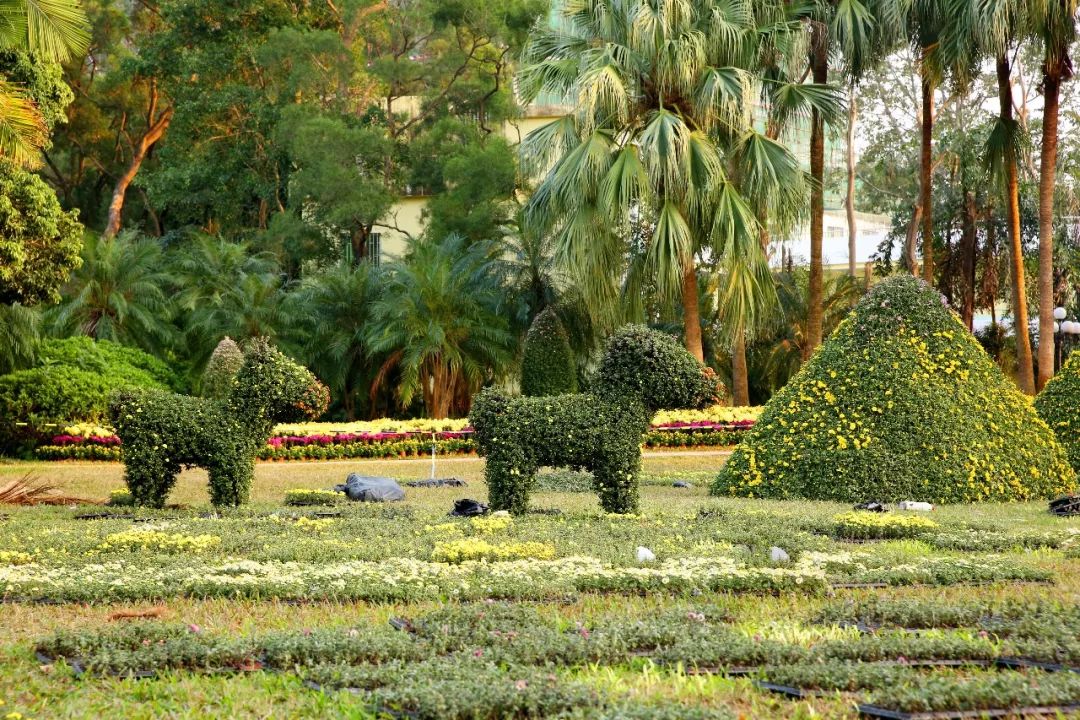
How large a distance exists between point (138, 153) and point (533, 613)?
31.2 meters

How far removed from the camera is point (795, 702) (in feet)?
15.1

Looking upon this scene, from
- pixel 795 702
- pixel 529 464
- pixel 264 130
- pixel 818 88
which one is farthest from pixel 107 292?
pixel 795 702

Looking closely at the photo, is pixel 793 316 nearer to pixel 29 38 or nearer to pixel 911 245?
pixel 911 245

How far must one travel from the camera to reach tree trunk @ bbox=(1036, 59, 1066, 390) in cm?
1886

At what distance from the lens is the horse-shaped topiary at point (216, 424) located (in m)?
10.9

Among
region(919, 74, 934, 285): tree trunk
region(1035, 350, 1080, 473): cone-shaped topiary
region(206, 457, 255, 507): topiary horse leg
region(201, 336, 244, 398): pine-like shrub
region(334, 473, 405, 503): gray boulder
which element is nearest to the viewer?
region(206, 457, 255, 507): topiary horse leg

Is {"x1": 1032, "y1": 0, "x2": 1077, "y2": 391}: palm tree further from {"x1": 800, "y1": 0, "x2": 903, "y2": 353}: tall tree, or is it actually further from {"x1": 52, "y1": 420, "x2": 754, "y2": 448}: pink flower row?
{"x1": 52, "y1": 420, "x2": 754, "y2": 448}: pink flower row

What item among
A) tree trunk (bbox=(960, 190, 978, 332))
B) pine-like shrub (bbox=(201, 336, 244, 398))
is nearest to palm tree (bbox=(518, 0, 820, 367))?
pine-like shrub (bbox=(201, 336, 244, 398))

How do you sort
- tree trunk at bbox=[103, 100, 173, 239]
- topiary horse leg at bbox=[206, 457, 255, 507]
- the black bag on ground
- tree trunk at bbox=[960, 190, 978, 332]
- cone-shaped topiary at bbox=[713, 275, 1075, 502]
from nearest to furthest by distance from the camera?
the black bag on ground → topiary horse leg at bbox=[206, 457, 255, 507] → cone-shaped topiary at bbox=[713, 275, 1075, 502] → tree trunk at bbox=[960, 190, 978, 332] → tree trunk at bbox=[103, 100, 173, 239]

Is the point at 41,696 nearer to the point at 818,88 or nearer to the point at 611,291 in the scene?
the point at 611,291

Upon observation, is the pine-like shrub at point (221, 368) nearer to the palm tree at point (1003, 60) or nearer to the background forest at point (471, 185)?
the background forest at point (471, 185)

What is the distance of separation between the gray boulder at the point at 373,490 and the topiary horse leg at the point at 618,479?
3.19 metres

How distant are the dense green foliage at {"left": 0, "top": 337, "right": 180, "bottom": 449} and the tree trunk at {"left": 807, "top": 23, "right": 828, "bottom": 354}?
11816 millimetres

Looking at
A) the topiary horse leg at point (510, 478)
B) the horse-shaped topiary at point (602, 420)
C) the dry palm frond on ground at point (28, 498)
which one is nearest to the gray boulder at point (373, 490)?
the dry palm frond on ground at point (28, 498)
